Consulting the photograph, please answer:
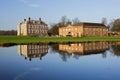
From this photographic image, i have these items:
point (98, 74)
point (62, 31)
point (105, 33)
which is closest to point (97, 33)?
point (105, 33)

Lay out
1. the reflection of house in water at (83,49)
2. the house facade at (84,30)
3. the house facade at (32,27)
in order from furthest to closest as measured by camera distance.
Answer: the house facade at (32,27), the house facade at (84,30), the reflection of house in water at (83,49)

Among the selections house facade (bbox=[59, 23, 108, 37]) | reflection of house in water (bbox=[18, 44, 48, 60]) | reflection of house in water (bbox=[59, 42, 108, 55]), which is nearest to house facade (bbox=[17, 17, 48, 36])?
house facade (bbox=[59, 23, 108, 37])

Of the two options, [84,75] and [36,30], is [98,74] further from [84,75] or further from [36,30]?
[36,30]

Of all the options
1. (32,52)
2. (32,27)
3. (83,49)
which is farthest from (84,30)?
(32,52)

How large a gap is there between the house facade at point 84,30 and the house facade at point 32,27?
11.4 meters

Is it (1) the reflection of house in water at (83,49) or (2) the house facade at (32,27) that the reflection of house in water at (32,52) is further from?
(2) the house facade at (32,27)

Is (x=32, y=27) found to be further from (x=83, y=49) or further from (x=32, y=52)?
(x=32, y=52)

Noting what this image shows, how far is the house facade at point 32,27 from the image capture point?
339ft

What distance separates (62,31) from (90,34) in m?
11.5

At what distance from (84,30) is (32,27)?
2403cm

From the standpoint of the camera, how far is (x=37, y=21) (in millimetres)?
108125

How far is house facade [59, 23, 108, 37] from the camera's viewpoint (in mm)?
93056

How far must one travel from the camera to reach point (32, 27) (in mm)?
105375

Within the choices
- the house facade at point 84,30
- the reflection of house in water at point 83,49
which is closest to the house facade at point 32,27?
the house facade at point 84,30
